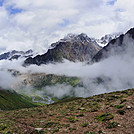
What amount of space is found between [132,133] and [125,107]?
1035 cm

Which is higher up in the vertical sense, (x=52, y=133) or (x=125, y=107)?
(x=125, y=107)

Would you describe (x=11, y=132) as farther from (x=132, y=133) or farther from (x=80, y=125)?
(x=132, y=133)

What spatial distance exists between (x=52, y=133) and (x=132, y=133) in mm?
12030

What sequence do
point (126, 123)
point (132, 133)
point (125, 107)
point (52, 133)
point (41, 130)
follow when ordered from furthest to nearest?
point (125, 107) < point (41, 130) < point (52, 133) < point (126, 123) < point (132, 133)

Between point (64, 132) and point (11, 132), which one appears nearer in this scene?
point (64, 132)

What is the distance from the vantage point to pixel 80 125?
80.3 ft

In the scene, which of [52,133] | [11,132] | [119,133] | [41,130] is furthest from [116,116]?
[11,132]

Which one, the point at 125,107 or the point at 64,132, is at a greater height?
the point at 125,107

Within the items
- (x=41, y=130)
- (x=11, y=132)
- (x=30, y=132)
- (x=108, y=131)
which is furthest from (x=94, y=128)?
(x=11, y=132)

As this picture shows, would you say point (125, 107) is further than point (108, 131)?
Yes

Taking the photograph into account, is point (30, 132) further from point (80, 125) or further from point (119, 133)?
point (119, 133)

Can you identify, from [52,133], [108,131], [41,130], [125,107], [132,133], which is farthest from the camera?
[125,107]

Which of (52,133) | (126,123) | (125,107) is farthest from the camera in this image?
(125,107)

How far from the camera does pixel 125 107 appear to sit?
2800cm
